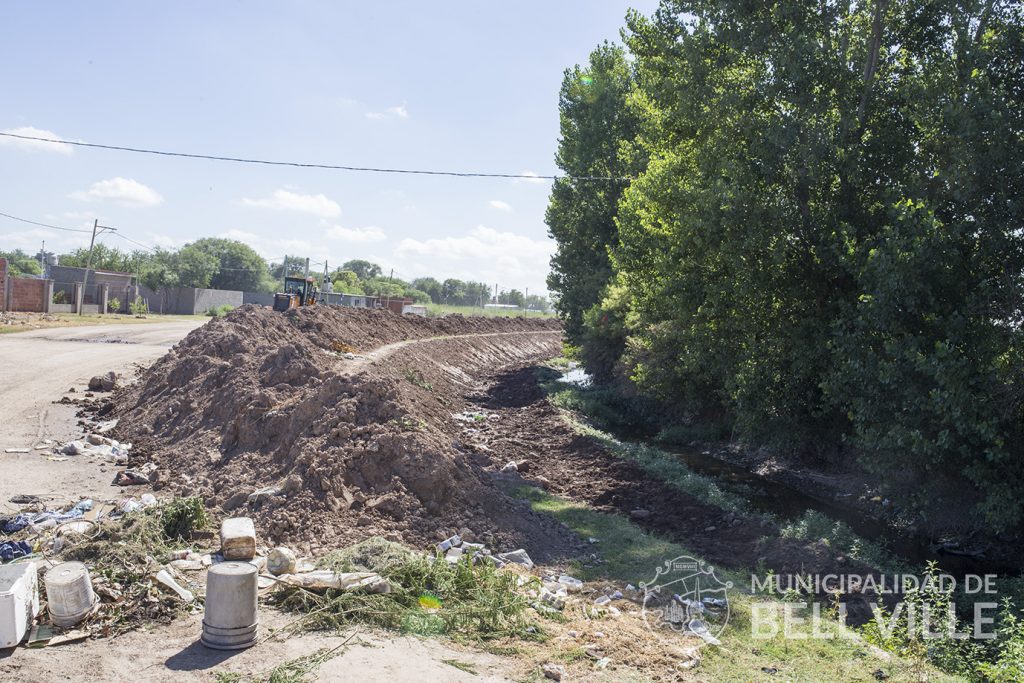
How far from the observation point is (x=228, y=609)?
5805 mm

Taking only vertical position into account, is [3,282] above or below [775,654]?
above

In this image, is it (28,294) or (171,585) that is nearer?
(171,585)

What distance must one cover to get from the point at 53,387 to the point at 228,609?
1485cm

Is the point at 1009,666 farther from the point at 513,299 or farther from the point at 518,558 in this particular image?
the point at 513,299

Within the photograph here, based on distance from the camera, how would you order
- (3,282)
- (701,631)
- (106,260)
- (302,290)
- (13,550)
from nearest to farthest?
(701,631), (13,550), (302,290), (3,282), (106,260)

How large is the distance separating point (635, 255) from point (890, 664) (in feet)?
42.4

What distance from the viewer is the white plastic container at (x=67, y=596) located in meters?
5.89

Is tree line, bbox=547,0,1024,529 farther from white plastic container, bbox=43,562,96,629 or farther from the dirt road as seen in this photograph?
the dirt road

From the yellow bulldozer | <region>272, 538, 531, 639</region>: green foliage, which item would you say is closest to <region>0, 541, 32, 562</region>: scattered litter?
<region>272, 538, 531, 639</region>: green foliage

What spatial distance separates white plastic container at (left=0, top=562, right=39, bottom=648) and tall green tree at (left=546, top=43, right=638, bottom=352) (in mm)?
24398

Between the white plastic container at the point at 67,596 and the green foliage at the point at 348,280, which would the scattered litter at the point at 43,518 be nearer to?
the white plastic container at the point at 67,596

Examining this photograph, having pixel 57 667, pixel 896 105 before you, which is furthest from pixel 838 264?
pixel 57 667

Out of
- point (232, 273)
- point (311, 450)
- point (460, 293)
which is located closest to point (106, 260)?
point (232, 273)

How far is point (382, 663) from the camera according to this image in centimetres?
572
